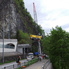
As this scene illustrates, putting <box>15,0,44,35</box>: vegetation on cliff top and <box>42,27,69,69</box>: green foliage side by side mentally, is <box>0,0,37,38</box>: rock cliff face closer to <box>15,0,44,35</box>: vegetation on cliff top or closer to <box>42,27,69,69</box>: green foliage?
<box>15,0,44,35</box>: vegetation on cliff top

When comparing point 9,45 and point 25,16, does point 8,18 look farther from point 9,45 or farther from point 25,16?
point 25,16

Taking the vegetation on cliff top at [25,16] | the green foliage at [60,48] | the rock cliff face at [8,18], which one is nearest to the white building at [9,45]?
the rock cliff face at [8,18]

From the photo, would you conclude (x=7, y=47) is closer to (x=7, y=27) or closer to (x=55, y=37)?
(x=7, y=27)

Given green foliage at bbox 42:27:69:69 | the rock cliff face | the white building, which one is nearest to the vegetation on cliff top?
the rock cliff face

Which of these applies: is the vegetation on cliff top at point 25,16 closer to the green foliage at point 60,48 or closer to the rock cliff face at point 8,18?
the rock cliff face at point 8,18

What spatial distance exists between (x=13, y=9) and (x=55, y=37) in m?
49.6

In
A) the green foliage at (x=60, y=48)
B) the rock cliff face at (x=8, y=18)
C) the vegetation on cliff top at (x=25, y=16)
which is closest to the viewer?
the green foliage at (x=60, y=48)

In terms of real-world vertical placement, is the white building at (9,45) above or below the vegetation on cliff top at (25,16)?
below

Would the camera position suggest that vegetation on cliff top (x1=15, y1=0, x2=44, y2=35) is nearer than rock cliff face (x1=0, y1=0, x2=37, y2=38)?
No

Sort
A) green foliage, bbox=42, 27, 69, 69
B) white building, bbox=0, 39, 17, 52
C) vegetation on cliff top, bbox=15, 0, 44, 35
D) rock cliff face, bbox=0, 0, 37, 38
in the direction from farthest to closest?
vegetation on cliff top, bbox=15, 0, 44, 35, rock cliff face, bbox=0, 0, 37, 38, white building, bbox=0, 39, 17, 52, green foliage, bbox=42, 27, 69, 69

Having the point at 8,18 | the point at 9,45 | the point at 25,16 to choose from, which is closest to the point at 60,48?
the point at 9,45

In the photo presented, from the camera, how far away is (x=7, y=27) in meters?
52.9

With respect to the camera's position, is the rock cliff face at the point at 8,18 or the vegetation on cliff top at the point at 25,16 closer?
the rock cliff face at the point at 8,18

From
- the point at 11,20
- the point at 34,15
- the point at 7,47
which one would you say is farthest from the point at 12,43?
the point at 34,15
